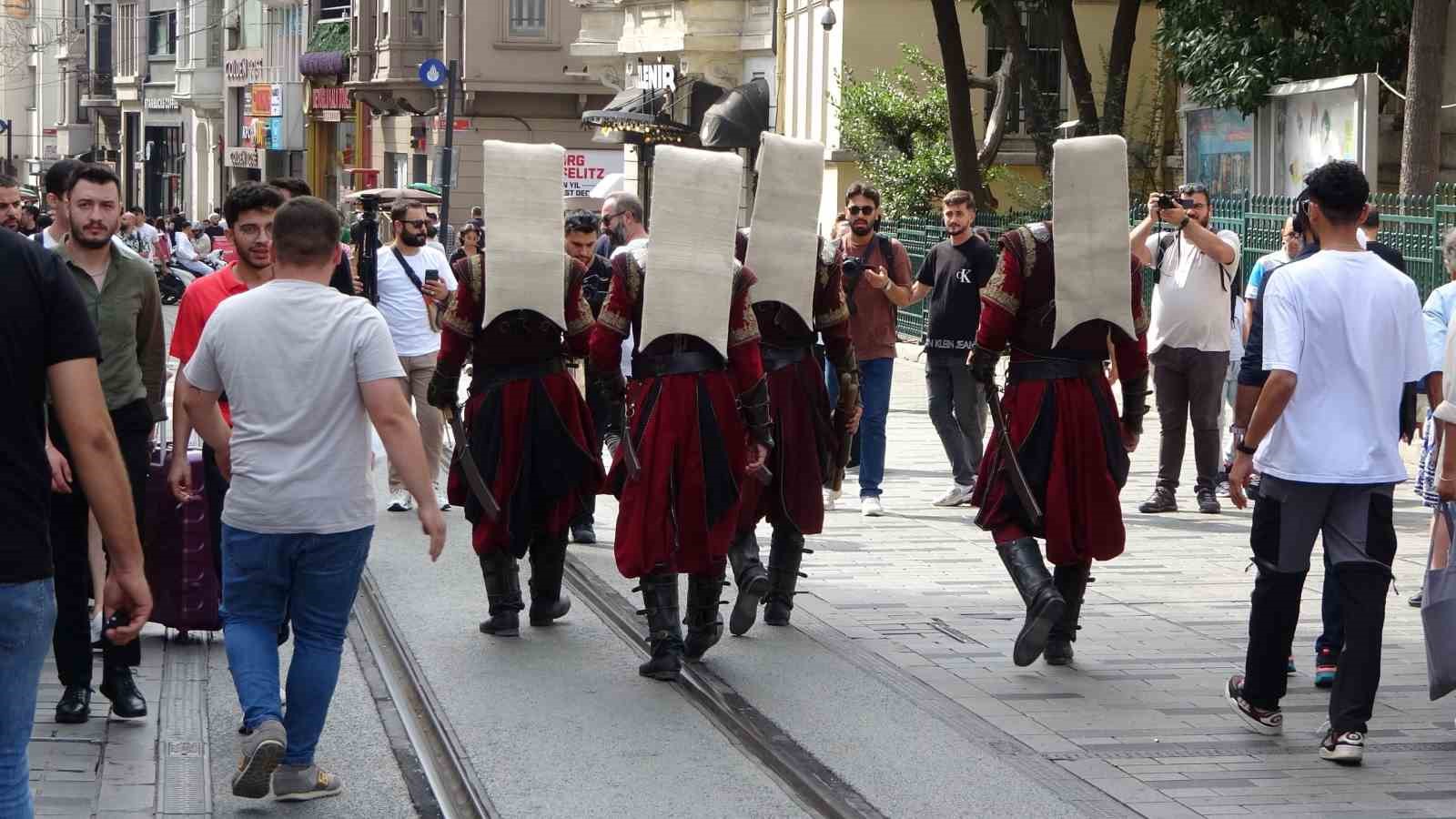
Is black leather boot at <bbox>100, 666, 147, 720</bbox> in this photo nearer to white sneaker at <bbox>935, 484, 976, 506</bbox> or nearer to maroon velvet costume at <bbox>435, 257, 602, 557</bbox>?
maroon velvet costume at <bbox>435, 257, 602, 557</bbox>

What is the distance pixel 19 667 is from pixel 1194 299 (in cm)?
914

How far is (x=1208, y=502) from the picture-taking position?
41.1 feet

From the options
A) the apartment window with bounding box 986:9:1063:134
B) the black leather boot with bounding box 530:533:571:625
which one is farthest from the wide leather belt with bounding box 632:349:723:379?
the apartment window with bounding box 986:9:1063:134

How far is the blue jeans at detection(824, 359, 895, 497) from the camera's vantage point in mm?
12375

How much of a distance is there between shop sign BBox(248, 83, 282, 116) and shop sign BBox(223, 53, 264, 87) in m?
1.19

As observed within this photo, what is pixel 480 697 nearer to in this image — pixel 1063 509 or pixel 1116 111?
pixel 1063 509

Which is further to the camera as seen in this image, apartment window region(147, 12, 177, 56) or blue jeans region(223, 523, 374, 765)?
apartment window region(147, 12, 177, 56)

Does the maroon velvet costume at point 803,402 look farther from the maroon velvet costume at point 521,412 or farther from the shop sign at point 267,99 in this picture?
the shop sign at point 267,99

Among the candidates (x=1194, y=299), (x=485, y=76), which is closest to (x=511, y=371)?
(x=1194, y=299)

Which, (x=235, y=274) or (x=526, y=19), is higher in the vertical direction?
(x=526, y=19)

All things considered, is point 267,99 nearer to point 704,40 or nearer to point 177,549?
point 704,40

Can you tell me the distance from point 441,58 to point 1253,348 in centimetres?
4205

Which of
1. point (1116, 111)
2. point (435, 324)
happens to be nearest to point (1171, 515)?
point (435, 324)

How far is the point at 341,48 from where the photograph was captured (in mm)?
55594
